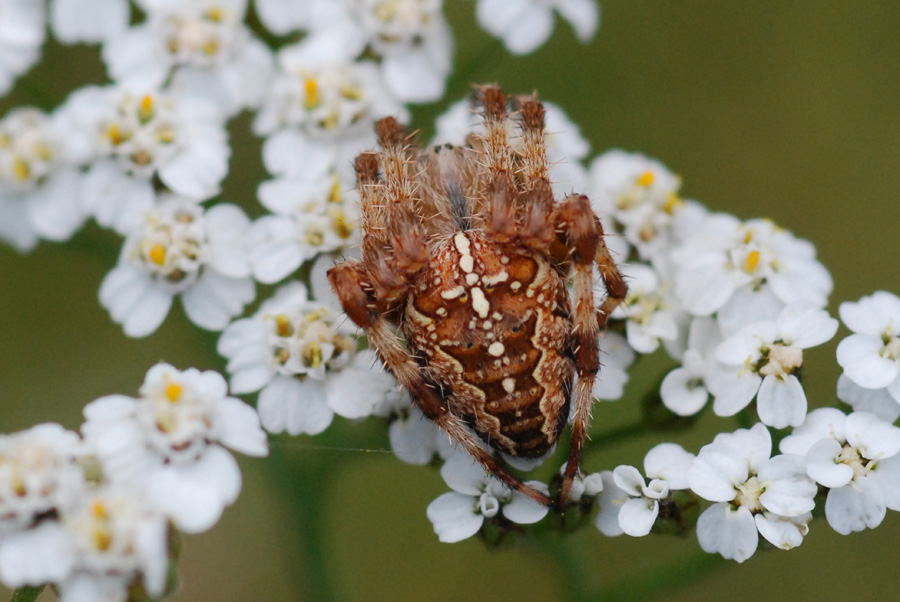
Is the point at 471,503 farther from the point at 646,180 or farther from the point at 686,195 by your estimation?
the point at 686,195

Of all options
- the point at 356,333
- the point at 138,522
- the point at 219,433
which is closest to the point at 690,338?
the point at 356,333

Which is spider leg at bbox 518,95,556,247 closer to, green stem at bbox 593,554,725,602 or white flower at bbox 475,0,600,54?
white flower at bbox 475,0,600,54

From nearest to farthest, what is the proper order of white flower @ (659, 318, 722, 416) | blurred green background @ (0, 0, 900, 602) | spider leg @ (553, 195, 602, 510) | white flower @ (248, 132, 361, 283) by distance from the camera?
spider leg @ (553, 195, 602, 510), white flower @ (659, 318, 722, 416), white flower @ (248, 132, 361, 283), blurred green background @ (0, 0, 900, 602)

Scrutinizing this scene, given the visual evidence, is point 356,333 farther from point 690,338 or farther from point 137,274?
point 690,338

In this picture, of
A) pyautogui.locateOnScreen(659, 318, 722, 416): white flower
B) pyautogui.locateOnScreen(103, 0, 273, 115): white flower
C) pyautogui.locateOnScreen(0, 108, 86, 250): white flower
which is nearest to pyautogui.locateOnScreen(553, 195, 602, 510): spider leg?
pyautogui.locateOnScreen(659, 318, 722, 416): white flower

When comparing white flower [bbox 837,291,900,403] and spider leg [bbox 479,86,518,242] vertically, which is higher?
spider leg [bbox 479,86,518,242]

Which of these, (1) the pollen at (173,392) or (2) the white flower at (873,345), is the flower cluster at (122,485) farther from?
(2) the white flower at (873,345)

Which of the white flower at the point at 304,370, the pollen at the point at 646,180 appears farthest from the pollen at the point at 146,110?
the pollen at the point at 646,180
